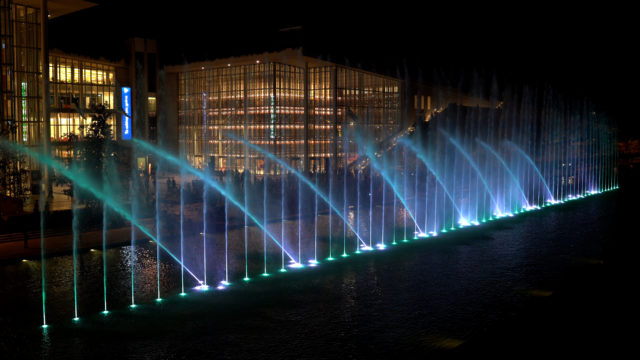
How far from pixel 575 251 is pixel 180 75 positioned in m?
53.2

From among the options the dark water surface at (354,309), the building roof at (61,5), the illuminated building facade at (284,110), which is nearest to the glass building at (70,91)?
the illuminated building facade at (284,110)

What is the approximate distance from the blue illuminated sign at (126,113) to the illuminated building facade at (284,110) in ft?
24.5

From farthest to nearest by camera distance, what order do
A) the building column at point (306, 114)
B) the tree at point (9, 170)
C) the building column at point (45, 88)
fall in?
the building column at point (306, 114) → the building column at point (45, 88) → the tree at point (9, 170)

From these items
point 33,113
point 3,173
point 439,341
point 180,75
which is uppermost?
point 180,75

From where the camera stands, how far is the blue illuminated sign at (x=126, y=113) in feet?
179

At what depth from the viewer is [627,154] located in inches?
2355

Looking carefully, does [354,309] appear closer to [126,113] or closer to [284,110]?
[284,110]

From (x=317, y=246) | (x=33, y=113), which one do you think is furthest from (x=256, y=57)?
(x=317, y=246)

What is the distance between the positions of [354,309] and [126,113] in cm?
4851

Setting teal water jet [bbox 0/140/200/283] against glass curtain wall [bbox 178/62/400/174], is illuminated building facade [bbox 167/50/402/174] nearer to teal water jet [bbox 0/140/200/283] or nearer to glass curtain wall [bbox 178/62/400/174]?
glass curtain wall [bbox 178/62/400/174]

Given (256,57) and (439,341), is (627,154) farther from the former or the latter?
(439,341)

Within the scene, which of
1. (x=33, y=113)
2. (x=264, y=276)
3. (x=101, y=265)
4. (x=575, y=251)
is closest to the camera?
(x=264, y=276)

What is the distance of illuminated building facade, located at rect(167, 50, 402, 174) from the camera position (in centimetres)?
5494

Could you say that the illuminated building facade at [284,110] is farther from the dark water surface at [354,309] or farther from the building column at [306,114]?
the dark water surface at [354,309]
